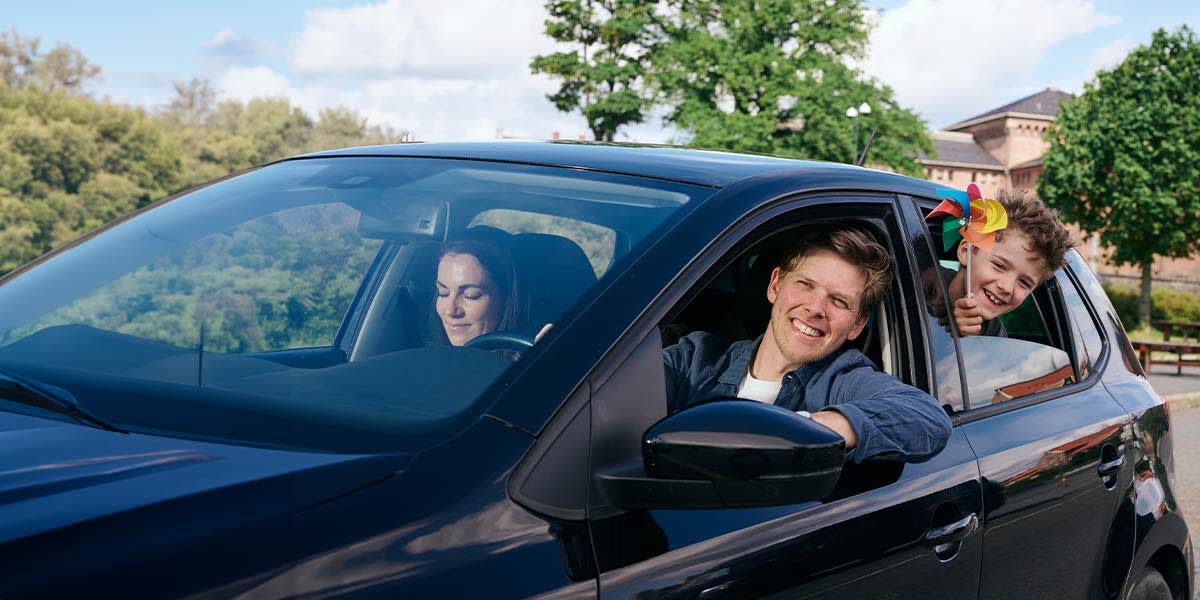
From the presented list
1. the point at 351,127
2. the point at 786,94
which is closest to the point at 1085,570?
the point at 786,94

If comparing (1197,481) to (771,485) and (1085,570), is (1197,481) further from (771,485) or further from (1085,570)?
(771,485)

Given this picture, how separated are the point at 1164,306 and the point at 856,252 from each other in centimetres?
6558

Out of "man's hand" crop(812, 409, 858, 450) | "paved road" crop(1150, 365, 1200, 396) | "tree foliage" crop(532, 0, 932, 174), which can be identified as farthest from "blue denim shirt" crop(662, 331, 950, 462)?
"tree foliage" crop(532, 0, 932, 174)

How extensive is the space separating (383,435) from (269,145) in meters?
117

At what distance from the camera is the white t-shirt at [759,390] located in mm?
2908

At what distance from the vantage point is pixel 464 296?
2.48m

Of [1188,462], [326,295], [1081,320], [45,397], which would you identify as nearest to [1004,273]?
[1081,320]

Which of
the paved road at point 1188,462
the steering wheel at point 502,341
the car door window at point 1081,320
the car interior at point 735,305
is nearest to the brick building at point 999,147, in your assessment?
the paved road at point 1188,462

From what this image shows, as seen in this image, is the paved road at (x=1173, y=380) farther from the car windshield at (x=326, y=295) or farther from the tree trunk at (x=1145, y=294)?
the tree trunk at (x=1145, y=294)

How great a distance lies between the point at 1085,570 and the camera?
Answer: 319 cm

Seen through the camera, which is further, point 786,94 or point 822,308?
point 786,94

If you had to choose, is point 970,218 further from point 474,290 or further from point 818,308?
point 474,290

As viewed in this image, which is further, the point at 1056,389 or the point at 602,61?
the point at 602,61

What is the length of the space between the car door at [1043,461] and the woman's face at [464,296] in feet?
3.67
